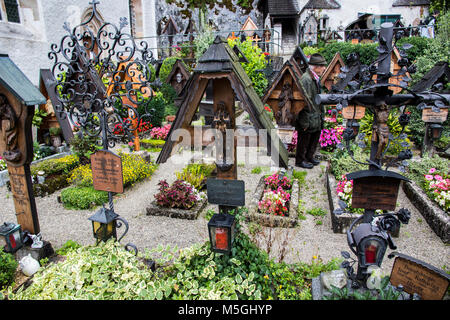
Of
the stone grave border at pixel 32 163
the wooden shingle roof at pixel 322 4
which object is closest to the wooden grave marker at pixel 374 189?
the stone grave border at pixel 32 163

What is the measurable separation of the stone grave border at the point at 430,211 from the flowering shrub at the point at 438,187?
96mm

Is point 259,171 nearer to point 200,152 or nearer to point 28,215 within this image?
point 200,152

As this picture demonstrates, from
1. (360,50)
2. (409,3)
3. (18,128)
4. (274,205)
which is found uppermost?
(409,3)

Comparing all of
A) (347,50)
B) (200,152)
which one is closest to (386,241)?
(200,152)

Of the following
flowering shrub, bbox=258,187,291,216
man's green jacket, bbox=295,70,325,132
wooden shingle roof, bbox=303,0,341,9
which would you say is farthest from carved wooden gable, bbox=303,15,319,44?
flowering shrub, bbox=258,187,291,216

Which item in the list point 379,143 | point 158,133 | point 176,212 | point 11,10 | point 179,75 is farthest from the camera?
point 179,75

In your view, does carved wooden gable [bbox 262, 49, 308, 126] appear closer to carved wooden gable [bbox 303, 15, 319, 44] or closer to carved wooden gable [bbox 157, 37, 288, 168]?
carved wooden gable [bbox 157, 37, 288, 168]

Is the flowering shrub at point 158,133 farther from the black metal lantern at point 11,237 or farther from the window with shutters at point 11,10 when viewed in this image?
the black metal lantern at point 11,237

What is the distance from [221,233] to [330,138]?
6.55 m

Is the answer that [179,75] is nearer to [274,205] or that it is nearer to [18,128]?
[274,205]

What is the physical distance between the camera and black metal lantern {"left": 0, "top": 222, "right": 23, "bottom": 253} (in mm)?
4230

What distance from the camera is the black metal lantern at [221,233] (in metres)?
3.50

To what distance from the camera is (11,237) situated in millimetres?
4289

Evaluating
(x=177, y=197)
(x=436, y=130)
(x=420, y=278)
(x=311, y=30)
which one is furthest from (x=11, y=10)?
(x=311, y=30)
